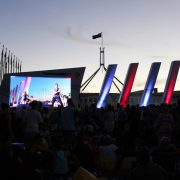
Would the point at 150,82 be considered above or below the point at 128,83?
above

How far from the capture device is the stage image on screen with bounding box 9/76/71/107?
2797 cm

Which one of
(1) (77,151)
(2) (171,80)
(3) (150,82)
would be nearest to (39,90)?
(3) (150,82)

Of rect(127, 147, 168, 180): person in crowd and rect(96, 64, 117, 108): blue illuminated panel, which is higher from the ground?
rect(96, 64, 117, 108): blue illuminated panel

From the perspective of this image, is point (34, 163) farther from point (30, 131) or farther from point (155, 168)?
point (155, 168)

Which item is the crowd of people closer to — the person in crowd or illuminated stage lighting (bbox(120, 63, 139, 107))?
the person in crowd

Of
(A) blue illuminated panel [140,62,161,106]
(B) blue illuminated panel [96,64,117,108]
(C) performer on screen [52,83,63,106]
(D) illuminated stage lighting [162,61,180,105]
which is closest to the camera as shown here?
(C) performer on screen [52,83,63,106]

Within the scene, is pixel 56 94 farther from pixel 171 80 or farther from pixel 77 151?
pixel 77 151

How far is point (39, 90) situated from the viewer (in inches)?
1130

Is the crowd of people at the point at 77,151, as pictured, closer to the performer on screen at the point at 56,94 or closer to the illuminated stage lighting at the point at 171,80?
the performer on screen at the point at 56,94

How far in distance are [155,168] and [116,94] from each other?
2036 inches

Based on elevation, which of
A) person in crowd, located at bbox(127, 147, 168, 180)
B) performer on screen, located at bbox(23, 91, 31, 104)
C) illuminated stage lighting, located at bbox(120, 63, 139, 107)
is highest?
illuminated stage lighting, located at bbox(120, 63, 139, 107)

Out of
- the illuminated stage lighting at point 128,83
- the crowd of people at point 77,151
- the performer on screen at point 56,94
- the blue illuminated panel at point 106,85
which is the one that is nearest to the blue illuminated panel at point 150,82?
the illuminated stage lighting at point 128,83

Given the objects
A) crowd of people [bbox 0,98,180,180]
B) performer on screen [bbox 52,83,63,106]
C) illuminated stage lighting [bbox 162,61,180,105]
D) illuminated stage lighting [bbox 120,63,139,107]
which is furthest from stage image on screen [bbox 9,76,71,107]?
crowd of people [bbox 0,98,180,180]

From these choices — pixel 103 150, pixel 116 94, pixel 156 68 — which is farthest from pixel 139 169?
pixel 116 94
